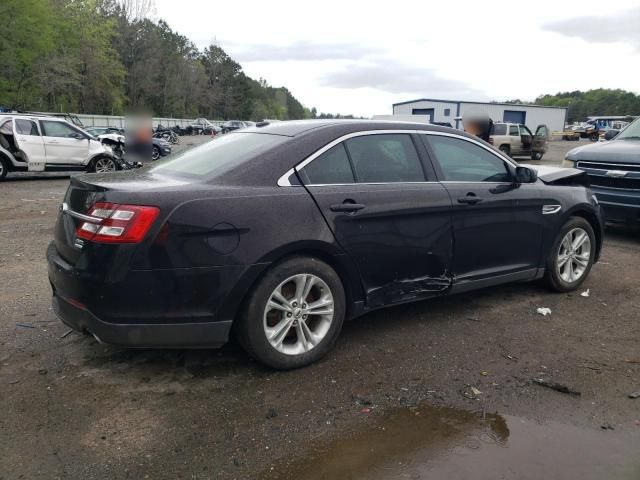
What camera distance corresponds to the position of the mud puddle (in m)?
2.62

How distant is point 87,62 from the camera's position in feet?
174

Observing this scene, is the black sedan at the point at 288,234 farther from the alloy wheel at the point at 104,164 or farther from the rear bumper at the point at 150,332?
the alloy wheel at the point at 104,164

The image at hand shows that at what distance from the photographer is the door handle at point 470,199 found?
4263mm

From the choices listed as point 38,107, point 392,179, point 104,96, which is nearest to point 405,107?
point 104,96

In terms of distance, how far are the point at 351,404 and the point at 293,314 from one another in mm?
671

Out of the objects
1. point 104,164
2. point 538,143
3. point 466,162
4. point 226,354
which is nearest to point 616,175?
point 466,162

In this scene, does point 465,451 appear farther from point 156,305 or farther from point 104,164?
point 104,164

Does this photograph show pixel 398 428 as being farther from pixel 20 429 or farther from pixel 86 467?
pixel 20 429

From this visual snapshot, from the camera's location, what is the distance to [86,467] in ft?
8.49

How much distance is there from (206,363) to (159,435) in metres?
0.85

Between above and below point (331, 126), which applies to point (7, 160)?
below

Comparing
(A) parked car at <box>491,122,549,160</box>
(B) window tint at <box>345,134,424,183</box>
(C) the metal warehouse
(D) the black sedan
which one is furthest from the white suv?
(C) the metal warehouse

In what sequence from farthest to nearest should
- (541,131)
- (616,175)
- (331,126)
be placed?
(541,131) < (616,175) < (331,126)

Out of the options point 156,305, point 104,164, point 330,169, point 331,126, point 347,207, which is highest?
point 331,126
